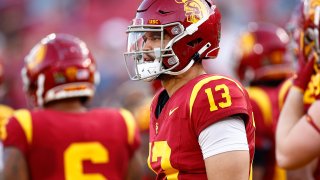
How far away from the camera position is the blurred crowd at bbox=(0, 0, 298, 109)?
47.6ft

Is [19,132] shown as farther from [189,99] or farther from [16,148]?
[189,99]

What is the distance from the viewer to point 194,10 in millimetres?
3465

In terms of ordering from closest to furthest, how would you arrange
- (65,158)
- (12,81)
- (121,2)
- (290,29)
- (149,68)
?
(149,68)
(65,158)
(290,29)
(12,81)
(121,2)

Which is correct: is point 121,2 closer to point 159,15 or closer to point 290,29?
point 290,29

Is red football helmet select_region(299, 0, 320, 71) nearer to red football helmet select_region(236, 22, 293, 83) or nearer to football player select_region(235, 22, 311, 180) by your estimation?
football player select_region(235, 22, 311, 180)

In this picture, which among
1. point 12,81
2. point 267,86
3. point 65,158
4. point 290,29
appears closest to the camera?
point 65,158

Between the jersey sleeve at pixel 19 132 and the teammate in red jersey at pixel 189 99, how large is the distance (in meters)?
1.16

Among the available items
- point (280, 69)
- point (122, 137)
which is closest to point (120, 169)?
point (122, 137)

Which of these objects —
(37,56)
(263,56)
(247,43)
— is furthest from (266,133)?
(37,56)

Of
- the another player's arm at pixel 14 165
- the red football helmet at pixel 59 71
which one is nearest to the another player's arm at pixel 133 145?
the red football helmet at pixel 59 71

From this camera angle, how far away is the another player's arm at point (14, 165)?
4.47m

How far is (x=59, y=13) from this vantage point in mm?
15555

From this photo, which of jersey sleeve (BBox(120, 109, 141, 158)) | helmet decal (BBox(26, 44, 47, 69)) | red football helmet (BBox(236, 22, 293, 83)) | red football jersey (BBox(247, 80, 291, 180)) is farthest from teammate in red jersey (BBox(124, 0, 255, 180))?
red football helmet (BBox(236, 22, 293, 83))

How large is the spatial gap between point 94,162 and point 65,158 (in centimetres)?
19
